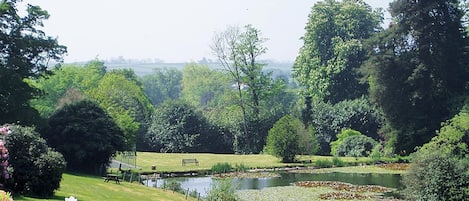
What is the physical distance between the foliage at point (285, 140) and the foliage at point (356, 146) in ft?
28.4

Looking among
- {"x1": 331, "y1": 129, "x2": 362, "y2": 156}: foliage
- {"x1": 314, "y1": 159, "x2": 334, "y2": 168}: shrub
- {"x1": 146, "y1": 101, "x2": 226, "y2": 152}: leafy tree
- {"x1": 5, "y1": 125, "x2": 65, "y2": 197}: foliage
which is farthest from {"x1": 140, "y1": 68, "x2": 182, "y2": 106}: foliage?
{"x1": 5, "y1": 125, "x2": 65, "y2": 197}: foliage

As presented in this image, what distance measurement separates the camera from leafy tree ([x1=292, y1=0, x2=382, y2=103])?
71250 mm

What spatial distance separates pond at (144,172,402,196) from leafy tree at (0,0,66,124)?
8.62 meters

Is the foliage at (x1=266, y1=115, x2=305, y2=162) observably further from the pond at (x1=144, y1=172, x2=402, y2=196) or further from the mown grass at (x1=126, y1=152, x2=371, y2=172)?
the pond at (x1=144, y1=172, x2=402, y2=196)

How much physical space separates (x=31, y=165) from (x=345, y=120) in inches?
1837

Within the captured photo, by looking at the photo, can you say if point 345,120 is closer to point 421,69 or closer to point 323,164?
point 421,69

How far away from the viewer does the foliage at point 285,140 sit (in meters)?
49.2

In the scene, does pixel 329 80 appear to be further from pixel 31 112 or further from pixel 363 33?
pixel 31 112

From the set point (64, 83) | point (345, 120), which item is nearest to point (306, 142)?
point (345, 120)

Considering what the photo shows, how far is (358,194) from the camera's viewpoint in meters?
31.0

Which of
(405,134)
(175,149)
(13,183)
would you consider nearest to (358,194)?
(13,183)

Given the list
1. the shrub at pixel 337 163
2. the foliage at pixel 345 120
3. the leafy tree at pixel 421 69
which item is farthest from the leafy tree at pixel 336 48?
the shrub at pixel 337 163

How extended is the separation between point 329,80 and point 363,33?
25.2 feet

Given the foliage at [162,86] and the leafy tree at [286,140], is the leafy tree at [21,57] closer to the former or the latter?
the leafy tree at [286,140]
